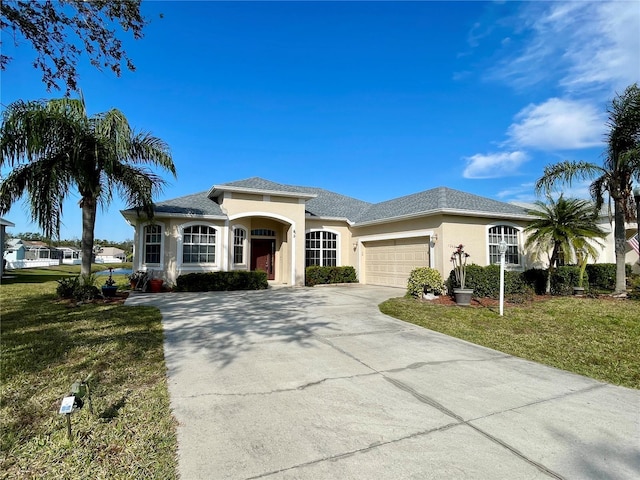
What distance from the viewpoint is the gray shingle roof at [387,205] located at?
14.0 m

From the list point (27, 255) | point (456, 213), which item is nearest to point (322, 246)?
point (456, 213)

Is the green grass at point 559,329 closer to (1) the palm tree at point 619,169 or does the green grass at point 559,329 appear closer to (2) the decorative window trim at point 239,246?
(1) the palm tree at point 619,169

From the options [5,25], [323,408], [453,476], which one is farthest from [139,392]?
[5,25]

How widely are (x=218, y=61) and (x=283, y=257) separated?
9.25 m

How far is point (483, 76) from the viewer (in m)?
11.6

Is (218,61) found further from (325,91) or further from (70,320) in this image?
(70,320)

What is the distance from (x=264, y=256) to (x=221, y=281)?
13.4ft

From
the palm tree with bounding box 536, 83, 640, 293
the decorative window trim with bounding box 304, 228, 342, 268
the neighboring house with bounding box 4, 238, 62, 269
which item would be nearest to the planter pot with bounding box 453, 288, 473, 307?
the palm tree with bounding box 536, 83, 640, 293

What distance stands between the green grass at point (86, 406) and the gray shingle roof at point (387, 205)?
329 inches

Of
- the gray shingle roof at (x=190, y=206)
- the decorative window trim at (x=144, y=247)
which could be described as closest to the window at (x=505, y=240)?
the gray shingle roof at (x=190, y=206)

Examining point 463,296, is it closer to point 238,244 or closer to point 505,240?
point 505,240

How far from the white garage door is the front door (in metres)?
4.92

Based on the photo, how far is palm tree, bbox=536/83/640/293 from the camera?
10773mm

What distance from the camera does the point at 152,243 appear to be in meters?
14.3
